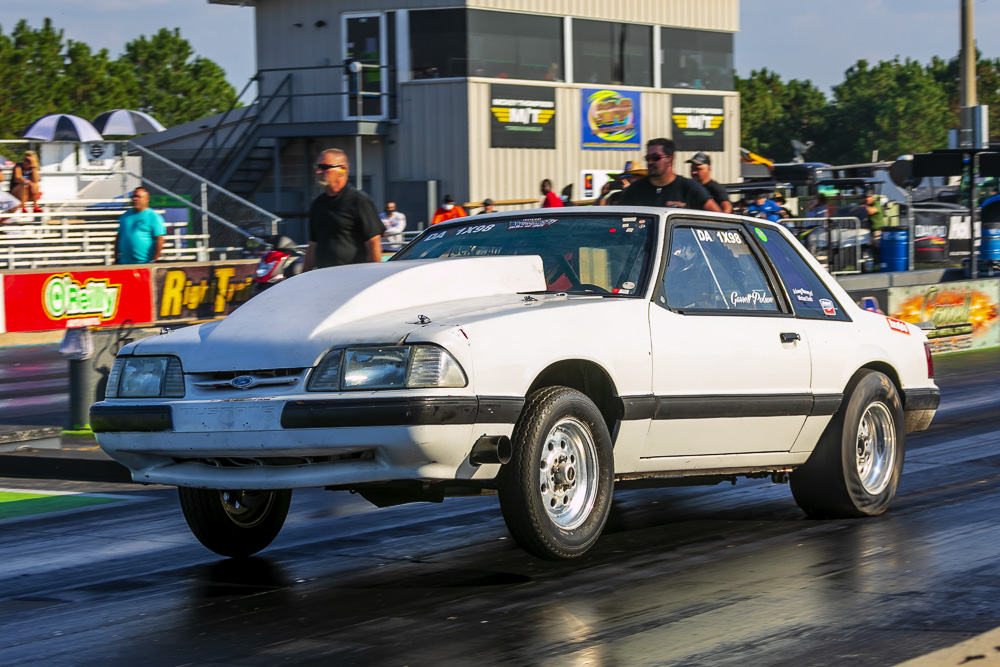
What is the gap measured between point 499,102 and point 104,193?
369 inches

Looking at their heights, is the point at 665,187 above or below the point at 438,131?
below

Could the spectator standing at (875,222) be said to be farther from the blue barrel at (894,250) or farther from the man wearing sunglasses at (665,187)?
the man wearing sunglasses at (665,187)

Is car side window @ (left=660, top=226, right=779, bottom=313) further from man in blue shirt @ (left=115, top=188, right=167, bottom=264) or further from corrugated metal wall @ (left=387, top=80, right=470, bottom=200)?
corrugated metal wall @ (left=387, top=80, right=470, bottom=200)

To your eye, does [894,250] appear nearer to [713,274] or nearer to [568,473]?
[713,274]

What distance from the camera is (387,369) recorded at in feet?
17.6

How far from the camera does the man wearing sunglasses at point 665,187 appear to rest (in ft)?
30.4

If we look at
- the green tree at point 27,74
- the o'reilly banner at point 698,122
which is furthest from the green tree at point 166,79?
the o'reilly banner at point 698,122

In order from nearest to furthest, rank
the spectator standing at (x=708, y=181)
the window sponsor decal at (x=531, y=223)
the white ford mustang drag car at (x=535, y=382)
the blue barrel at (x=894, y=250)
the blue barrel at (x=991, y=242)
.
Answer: the white ford mustang drag car at (x=535, y=382), the window sponsor decal at (x=531, y=223), the spectator standing at (x=708, y=181), the blue barrel at (x=991, y=242), the blue barrel at (x=894, y=250)

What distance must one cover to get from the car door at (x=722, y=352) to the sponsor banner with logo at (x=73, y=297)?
15693mm

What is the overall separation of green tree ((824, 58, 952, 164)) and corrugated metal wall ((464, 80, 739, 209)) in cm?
6910

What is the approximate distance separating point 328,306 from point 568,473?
114cm

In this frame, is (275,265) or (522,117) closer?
(275,265)
